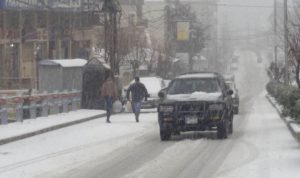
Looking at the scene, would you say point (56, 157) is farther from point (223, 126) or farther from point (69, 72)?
point (69, 72)

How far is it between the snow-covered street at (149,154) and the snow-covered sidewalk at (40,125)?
12.6 inches

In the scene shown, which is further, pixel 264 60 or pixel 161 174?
pixel 264 60

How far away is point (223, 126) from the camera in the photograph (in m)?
22.1

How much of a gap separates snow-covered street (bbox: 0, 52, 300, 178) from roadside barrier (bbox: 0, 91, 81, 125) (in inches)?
84.1

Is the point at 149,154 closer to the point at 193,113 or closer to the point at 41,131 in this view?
the point at 193,113

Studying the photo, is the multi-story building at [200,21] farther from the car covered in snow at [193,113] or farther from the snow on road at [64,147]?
the car covered in snow at [193,113]

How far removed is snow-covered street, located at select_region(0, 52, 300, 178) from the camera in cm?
1498

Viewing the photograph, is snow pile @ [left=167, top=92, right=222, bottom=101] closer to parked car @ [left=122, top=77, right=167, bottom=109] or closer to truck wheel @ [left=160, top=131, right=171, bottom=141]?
truck wheel @ [left=160, top=131, right=171, bottom=141]

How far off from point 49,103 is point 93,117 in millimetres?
1969

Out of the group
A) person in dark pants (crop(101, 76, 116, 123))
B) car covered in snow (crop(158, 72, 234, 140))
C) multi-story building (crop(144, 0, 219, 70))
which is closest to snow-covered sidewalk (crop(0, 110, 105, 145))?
person in dark pants (crop(101, 76, 116, 123))

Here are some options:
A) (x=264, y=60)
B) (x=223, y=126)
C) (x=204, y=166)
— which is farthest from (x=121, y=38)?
(x=264, y=60)

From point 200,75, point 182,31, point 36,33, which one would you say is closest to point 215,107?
point 200,75

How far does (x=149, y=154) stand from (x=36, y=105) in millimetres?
12636

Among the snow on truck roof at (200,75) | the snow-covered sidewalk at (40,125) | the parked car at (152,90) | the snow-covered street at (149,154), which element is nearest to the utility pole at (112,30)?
the parked car at (152,90)
